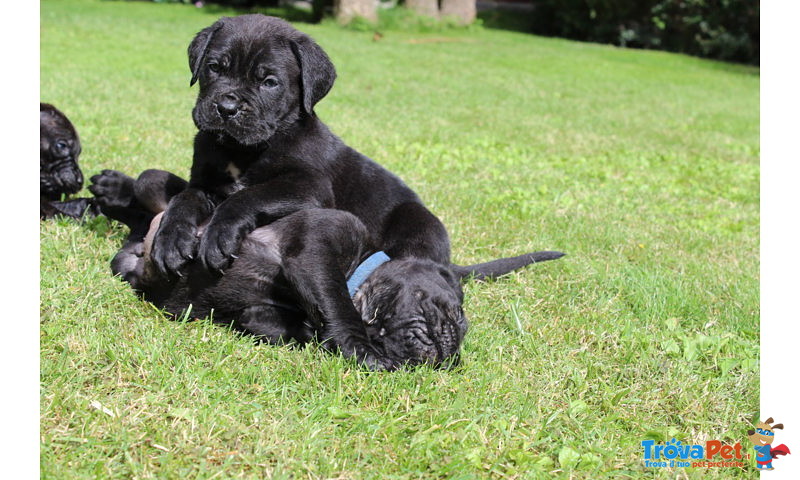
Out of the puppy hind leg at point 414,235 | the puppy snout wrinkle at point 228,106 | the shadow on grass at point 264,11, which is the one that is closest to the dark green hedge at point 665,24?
the shadow on grass at point 264,11

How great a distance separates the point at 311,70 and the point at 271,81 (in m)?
0.24

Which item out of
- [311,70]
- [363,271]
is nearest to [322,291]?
[363,271]

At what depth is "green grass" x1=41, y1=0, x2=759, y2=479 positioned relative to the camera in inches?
102

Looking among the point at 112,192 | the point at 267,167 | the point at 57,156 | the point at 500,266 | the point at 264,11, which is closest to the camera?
the point at 267,167

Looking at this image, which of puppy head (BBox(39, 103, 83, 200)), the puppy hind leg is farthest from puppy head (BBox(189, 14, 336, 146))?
puppy head (BBox(39, 103, 83, 200))

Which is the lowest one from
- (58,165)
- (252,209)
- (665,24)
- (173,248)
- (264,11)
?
(173,248)

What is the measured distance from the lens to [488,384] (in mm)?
3178

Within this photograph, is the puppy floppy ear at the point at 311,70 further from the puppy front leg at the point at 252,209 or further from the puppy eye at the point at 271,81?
the puppy front leg at the point at 252,209

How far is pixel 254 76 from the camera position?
363 cm

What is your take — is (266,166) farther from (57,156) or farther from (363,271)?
(57,156)

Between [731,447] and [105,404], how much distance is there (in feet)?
8.04

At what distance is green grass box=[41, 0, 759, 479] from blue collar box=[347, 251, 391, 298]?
0.41 meters

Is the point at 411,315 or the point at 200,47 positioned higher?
the point at 200,47
